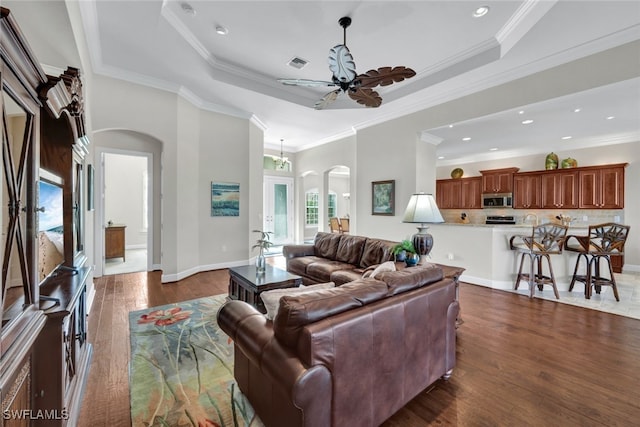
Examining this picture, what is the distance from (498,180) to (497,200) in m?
0.57

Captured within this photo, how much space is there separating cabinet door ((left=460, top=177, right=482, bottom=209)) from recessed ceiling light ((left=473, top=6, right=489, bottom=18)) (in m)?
5.95

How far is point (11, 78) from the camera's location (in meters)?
1.04

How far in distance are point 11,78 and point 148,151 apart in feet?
15.9

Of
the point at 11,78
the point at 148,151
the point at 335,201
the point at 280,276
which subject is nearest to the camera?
the point at 11,78

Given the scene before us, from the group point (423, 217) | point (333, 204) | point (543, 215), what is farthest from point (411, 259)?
point (333, 204)

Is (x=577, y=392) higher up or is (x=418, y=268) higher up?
(x=418, y=268)

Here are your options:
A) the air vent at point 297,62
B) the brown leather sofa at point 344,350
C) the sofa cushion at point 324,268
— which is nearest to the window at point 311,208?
the sofa cushion at point 324,268

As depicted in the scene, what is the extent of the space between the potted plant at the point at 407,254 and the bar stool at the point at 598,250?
3.12 m

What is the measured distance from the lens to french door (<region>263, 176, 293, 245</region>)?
28.6ft

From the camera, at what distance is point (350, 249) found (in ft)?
14.3

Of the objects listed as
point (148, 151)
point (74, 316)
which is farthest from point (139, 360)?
point (148, 151)

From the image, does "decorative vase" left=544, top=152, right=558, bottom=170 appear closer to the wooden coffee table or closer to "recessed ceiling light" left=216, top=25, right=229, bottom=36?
the wooden coffee table

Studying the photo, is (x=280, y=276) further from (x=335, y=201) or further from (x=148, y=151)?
(x=335, y=201)

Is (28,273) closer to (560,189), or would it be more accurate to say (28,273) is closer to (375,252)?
(375,252)
